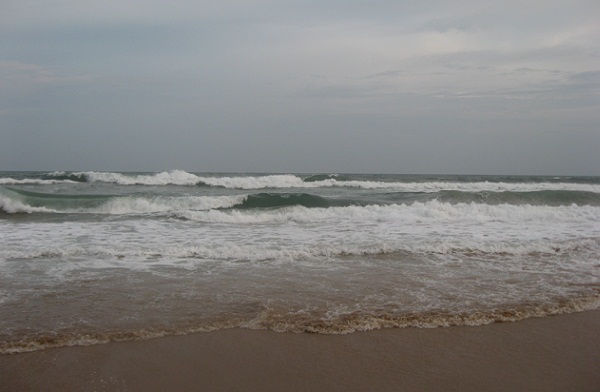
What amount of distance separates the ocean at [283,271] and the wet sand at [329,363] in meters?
0.22

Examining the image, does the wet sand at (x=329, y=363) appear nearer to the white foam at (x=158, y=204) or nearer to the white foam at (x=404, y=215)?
the white foam at (x=404, y=215)

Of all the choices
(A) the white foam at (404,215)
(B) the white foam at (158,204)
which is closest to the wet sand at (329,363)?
(A) the white foam at (404,215)

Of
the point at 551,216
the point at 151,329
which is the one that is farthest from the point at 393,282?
the point at 551,216

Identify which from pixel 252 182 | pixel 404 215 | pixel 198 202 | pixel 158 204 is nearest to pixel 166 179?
pixel 252 182

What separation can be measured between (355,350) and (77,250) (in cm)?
565

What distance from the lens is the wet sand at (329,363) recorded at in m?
3.11

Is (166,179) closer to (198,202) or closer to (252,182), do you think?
(252,182)

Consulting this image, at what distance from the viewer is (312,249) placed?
7.58 m

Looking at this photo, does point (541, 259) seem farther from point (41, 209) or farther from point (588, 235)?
point (41, 209)

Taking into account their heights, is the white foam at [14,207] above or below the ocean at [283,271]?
above

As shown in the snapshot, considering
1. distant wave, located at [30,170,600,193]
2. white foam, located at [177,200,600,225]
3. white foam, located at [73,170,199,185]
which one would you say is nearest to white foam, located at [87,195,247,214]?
white foam, located at [177,200,600,225]

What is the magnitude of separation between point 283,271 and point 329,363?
2808mm

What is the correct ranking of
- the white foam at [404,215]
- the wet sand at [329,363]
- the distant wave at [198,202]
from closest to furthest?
1. the wet sand at [329,363]
2. the white foam at [404,215]
3. the distant wave at [198,202]

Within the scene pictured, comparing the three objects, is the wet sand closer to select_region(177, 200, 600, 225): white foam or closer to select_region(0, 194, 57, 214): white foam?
select_region(177, 200, 600, 225): white foam
